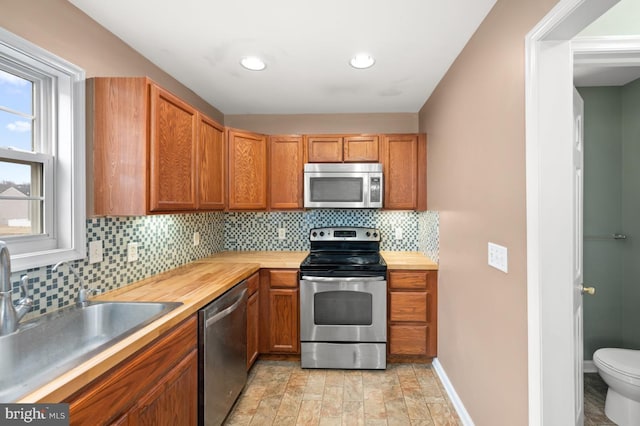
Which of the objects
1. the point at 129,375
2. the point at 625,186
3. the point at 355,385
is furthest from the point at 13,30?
the point at 625,186

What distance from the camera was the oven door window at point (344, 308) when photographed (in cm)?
272

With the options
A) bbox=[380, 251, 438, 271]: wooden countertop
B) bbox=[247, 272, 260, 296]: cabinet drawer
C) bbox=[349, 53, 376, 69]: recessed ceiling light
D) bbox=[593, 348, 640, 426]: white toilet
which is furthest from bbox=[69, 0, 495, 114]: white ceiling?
bbox=[593, 348, 640, 426]: white toilet

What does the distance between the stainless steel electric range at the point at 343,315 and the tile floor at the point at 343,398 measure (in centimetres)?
12

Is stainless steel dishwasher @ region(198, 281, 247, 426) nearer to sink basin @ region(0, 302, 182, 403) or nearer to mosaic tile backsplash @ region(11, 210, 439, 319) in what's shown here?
sink basin @ region(0, 302, 182, 403)

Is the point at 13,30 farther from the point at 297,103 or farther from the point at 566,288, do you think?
the point at 566,288

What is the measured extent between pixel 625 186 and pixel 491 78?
1.82m

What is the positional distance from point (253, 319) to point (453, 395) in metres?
1.61

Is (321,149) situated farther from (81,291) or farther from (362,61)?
(81,291)

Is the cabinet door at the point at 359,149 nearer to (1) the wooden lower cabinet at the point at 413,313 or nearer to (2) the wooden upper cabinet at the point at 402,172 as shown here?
(2) the wooden upper cabinet at the point at 402,172

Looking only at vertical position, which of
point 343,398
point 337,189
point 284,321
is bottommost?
point 343,398

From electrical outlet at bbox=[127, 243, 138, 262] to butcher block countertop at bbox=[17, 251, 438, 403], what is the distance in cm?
17

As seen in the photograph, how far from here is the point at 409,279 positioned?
2.76 m

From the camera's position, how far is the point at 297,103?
310 cm

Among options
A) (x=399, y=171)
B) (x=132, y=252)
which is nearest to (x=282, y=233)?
(x=399, y=171)
